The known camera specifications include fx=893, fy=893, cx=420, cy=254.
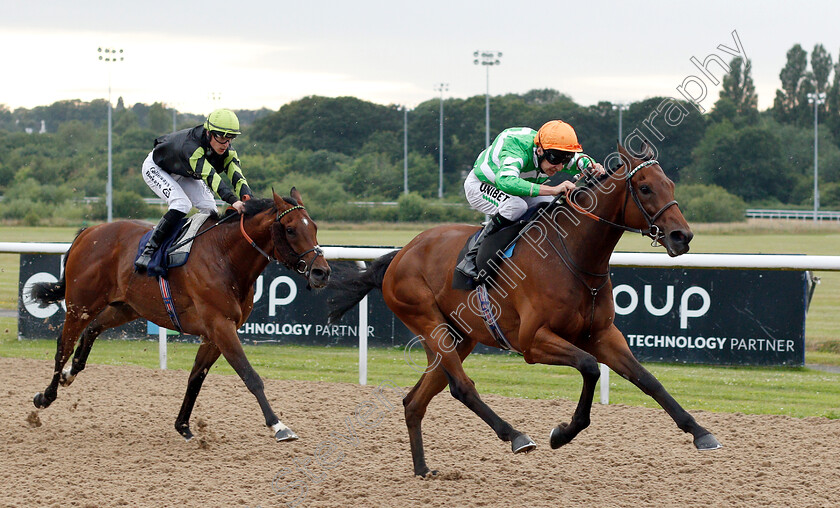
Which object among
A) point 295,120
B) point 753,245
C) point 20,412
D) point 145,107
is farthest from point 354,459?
point 145,107

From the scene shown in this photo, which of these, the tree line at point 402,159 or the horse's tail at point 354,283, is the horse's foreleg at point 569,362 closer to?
the horse's tail at point 354,283

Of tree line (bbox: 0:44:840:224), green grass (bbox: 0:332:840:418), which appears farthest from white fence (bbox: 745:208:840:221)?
green grass (bbox: 0:332:840:418)

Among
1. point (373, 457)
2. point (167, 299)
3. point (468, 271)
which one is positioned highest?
point (468, 271)

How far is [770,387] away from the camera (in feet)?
23.6

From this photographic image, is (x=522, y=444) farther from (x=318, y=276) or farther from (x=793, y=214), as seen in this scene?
(x=793, y=214)

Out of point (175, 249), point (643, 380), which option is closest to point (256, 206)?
point (175, 249)

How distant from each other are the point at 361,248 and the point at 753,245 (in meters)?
22.0

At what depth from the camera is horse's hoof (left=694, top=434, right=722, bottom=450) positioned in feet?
12.1

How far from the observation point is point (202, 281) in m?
5.20

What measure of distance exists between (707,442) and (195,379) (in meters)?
3.02

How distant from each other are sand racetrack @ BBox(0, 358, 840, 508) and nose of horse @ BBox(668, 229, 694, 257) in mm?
1137

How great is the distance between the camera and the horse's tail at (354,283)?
5.30m

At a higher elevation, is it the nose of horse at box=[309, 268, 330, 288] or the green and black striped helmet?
the green and black striped helmet

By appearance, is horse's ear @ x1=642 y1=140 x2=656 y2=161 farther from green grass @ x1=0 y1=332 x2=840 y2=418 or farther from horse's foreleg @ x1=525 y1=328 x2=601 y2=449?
green grass @ x1=0 y1=332 x2=840 y2=418
